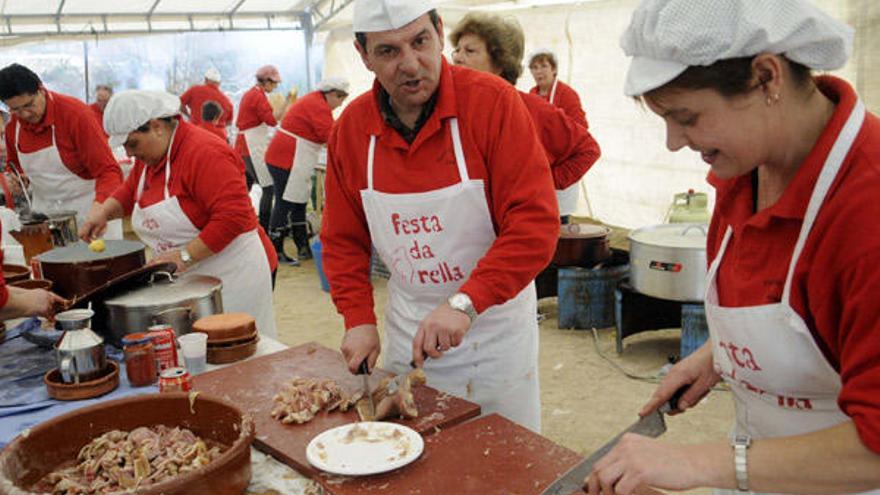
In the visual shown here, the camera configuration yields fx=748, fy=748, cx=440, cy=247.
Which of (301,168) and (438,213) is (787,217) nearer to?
(438,213)

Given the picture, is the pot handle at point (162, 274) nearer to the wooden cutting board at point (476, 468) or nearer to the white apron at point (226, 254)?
the white apron at point (226, 254)

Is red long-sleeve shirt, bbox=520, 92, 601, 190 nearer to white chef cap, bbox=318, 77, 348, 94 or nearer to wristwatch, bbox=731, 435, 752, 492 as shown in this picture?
wristwatch, bbox=731, 435, 752, 492

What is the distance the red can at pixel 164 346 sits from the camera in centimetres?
257

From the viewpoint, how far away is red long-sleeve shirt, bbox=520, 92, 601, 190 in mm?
3963

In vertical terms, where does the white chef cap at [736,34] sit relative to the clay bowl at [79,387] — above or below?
above

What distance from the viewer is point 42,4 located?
11.6 meters

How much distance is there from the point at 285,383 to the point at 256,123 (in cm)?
863

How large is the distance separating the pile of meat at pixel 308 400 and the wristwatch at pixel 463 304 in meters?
0.41

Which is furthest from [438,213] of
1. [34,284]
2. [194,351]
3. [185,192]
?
[34,284]

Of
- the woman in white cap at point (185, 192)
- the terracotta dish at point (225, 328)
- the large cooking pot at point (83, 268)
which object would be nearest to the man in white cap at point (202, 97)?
the woman in white cap at point (185, 192)

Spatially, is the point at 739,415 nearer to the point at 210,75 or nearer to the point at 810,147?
the point at 810,147

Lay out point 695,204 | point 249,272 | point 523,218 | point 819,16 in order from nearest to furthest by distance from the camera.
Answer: point 819,16, point 523,218, point 249,272, point 695,204

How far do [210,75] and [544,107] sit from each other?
9697 mm

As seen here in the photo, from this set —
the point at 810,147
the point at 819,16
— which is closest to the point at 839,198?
the point at 810,147
